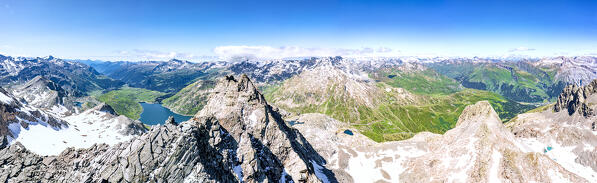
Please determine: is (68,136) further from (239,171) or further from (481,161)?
(481,161)

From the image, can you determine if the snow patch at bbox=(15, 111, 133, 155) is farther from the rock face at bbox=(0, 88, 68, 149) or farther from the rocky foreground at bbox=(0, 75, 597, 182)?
the rocky foreground at bbox=(0, 75, 597, 182)

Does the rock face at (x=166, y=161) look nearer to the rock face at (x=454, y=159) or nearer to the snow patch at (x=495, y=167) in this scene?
the rock face at (x=454, y=159)

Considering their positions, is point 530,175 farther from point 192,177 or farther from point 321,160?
point 192,177

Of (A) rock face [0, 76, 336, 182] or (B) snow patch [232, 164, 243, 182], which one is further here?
(B) snow patch [232, 164, 243, 182]

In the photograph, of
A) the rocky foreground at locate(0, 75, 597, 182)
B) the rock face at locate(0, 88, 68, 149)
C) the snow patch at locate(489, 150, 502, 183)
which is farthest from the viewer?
the rock face at locate(0, 88, 68, 149)

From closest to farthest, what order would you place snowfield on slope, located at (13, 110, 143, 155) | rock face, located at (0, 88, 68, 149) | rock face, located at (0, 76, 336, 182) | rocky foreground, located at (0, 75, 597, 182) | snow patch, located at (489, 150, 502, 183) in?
rock face, located at (0, 76, 336, 182), rocky foreground, located at (0, 75, 597, 182), snow patch, located at (489, 150, 502, 183), rock face, located at (0, 88, 68, 149), snowfield on slope, located at (13, 110, 143, 155)

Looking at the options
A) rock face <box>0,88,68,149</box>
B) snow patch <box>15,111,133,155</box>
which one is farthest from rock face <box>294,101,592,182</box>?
rock face <box>0,88,68,149</box>

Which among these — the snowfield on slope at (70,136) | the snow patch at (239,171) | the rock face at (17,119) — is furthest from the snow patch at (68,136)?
the snow patch at (239,171)

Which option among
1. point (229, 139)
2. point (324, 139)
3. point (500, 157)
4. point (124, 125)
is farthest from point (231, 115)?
point (124, 125)
